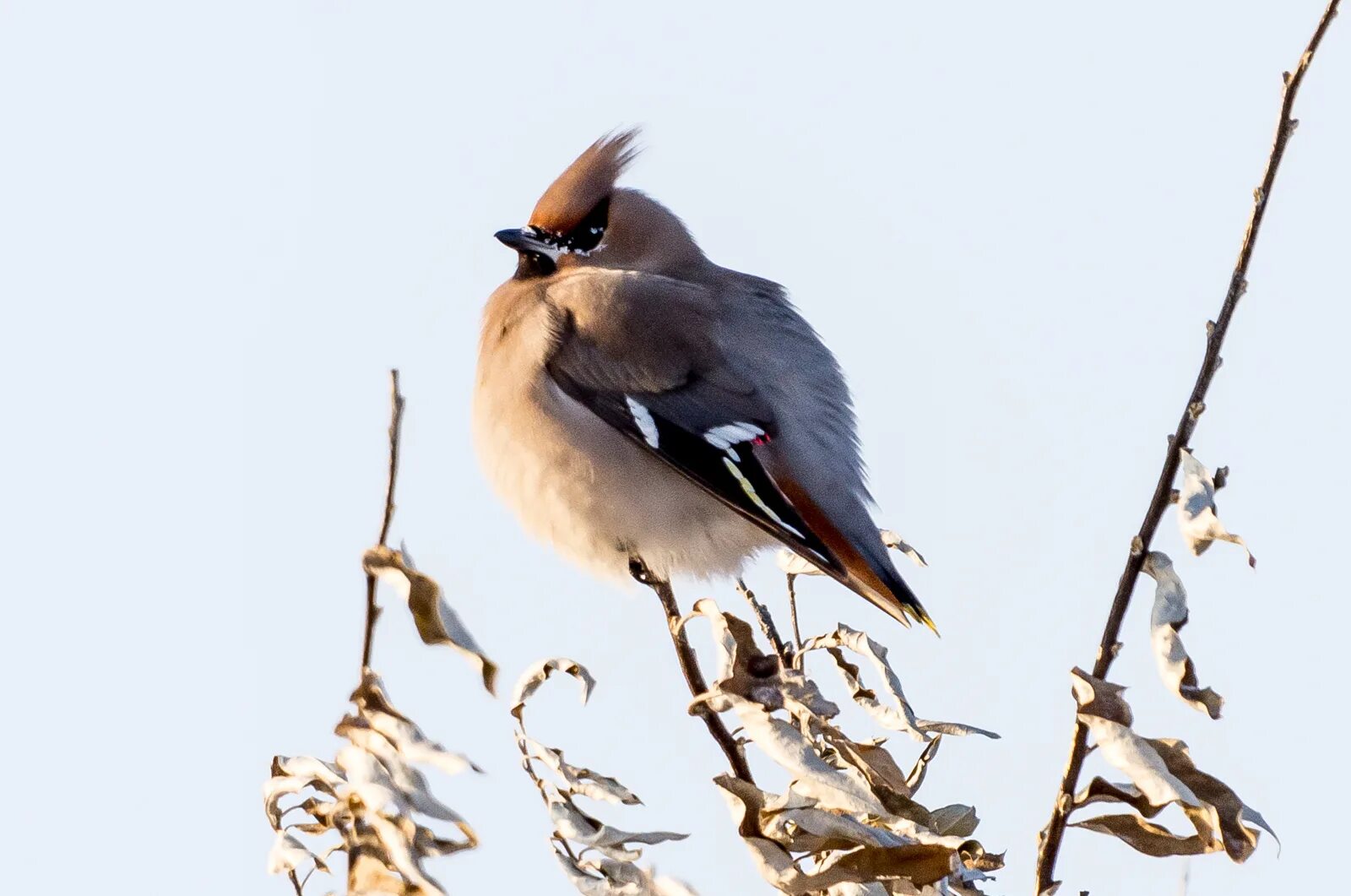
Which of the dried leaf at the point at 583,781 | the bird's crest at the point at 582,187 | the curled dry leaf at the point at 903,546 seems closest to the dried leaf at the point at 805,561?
the curled dry leaf at the point at 903,546

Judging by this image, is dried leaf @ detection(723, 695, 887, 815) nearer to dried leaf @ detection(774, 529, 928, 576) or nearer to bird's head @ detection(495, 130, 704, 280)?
dried leaf @ detection(774, 529, 928, 576)

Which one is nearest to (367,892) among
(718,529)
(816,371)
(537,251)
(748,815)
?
(748,815)

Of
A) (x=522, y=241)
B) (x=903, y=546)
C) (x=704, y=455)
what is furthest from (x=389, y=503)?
(x=522, y=241)

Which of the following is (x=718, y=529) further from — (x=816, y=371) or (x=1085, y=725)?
(x=1085, y=725)

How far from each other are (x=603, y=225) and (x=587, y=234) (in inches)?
2.7

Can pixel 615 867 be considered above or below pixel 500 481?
below

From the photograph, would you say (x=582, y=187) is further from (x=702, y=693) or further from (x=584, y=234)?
(x=702, y=693)

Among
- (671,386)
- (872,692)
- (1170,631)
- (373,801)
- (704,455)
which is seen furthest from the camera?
(671,386)

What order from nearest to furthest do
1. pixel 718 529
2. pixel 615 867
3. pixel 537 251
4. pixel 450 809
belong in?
pixel 450 809
pixel 615 867
pixel 718 529
pixel 537 251

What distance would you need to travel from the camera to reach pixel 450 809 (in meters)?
1.92

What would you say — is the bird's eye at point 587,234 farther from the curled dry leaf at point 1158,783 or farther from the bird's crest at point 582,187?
the curled dry leaf at point 1158,783

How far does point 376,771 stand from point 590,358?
2.41 metres

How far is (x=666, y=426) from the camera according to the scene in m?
4.16

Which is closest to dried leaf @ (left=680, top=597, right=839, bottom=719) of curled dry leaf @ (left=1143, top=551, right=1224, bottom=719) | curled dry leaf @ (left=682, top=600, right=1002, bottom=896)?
curled dry leaf @ (left=682, top=600, right=1002, bottom=896)
